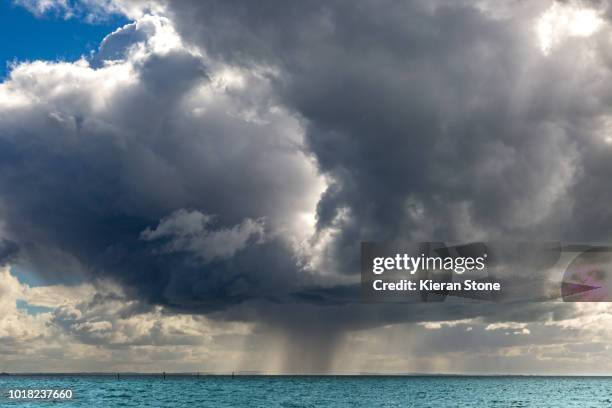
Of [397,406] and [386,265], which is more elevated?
[386,265]

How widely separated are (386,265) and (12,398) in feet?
329

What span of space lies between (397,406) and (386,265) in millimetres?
88916

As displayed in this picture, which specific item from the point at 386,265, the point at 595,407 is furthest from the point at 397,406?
the point at 386,265

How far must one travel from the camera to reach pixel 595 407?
5610 inches

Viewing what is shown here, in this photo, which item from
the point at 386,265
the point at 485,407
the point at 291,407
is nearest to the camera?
the point at 386,265

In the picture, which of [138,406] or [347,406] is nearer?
[138,406]

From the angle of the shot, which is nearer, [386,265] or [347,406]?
[386,265]

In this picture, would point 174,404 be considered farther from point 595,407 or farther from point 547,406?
point 595,407

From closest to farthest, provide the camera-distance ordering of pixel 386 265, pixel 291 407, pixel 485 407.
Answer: pixel 386 265
pixel 291 407
pixel 485 407

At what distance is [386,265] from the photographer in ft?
209

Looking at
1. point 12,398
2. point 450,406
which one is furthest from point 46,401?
point 450,406

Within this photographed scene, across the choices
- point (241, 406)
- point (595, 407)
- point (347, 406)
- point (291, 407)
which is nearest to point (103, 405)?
point (241, 406)

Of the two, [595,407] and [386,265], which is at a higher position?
[386,265]

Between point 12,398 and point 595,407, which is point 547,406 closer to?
point 595,407
